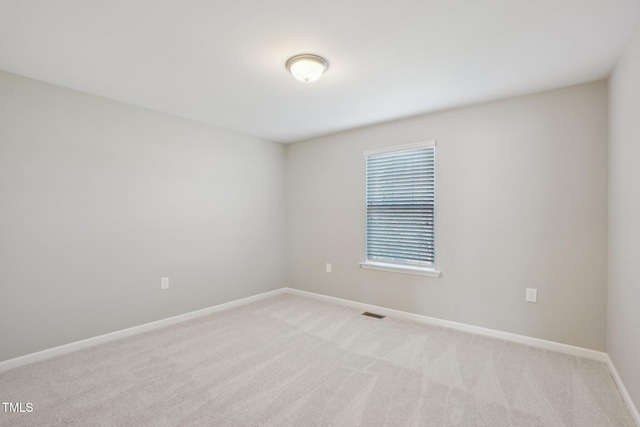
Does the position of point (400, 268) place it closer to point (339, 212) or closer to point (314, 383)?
point (339, 212)

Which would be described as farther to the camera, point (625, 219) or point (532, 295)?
point (532, 295)

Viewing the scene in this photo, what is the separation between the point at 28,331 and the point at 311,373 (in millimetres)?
2341

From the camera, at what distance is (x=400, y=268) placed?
3484 mm

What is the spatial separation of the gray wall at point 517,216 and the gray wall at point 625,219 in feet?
0.51

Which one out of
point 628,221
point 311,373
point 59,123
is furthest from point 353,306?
point 59,123

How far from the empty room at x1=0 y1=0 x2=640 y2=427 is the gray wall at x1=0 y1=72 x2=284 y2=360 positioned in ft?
0.06

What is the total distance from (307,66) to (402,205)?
201 cm

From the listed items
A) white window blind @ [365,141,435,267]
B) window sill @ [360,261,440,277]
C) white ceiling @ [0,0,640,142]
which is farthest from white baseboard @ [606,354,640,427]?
white ceiling @ [0,0,640,142]

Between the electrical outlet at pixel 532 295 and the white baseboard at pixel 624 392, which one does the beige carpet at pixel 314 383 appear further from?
the electrical outlet at pixel 532 295

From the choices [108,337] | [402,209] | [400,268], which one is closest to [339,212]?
[402,209]

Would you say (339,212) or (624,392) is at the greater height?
(339,212)

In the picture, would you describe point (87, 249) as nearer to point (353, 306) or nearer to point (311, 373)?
point (311, 373)

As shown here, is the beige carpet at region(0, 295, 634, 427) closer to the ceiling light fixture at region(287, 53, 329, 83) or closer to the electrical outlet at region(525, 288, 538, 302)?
the electrical outlet at region(525, 288, 538, 302)

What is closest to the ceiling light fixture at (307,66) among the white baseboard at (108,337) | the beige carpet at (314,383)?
the beige carpet at (314,383)
